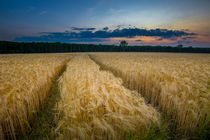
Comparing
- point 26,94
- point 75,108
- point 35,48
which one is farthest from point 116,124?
point 35,48

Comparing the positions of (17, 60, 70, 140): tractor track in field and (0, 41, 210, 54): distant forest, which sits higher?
(0, 41, 210, 54): distant forest

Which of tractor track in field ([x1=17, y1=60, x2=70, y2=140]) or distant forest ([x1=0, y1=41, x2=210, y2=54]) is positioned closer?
tractor track in field ([x1=17, y1=60, x2=70, y2=140])

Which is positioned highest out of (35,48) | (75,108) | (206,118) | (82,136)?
(35,48)

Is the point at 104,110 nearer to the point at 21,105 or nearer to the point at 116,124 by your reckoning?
the point at 116,124

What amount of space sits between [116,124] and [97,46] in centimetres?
6650

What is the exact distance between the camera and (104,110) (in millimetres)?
1754

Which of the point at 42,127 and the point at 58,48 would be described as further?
the point at 58,48

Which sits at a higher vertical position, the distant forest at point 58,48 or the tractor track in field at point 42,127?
the distant forest at point 58,48

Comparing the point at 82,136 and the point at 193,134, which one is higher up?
the point at 82,136

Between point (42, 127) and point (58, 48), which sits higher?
point (58, 48)

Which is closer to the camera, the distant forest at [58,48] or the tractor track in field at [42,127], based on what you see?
the tractor track in field at [42,127]

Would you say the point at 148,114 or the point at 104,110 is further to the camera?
the point at 104,110

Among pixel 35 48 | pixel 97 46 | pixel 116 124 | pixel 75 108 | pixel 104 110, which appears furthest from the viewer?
pixel 97 46

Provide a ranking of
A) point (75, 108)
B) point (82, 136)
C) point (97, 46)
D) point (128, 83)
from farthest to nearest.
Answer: point (97, 46) → point (128, 83) → point (75, 108) → point (82, 136)
